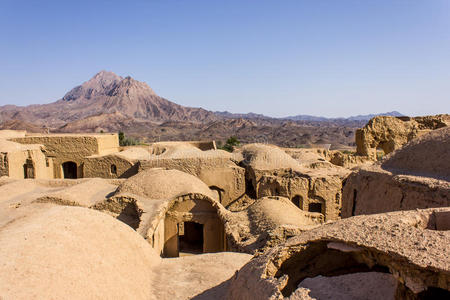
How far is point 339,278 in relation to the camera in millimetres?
3916

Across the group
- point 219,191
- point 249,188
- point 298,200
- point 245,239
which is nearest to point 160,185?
point 245,239

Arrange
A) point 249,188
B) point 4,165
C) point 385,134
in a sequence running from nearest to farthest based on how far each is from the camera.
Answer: point 4,165 → point 249,188 → point 385,134

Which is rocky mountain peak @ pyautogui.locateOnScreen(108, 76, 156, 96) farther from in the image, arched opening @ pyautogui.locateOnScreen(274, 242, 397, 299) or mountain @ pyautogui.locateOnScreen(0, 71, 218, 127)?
arched opening @ pyautogui.locateOnScreen(274, 242, 397, 299)

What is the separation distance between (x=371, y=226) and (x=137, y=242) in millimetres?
4104

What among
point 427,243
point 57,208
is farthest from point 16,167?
point 427,243

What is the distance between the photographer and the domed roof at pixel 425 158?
5590 millimetres

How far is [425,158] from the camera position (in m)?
6.01

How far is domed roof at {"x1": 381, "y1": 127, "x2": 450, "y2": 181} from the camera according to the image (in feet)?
18.3

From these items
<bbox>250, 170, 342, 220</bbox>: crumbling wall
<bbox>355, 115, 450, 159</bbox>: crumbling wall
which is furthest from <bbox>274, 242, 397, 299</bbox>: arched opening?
<bbox>355, 115, 450, 159</bbox>: crumbling wall

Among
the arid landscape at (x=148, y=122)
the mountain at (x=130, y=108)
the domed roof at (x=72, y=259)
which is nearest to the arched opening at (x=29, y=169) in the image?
the domed roof at (x=72, y=259)

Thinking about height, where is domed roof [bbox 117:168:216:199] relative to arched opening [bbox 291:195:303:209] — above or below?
above

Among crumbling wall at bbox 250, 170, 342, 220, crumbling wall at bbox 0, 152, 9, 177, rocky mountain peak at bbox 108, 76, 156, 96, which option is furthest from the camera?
rocky mountain peak at bbox 108, 76, 156, 96

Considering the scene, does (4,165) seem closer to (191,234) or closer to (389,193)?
(191,234)

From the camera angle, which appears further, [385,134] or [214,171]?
[385,134]
